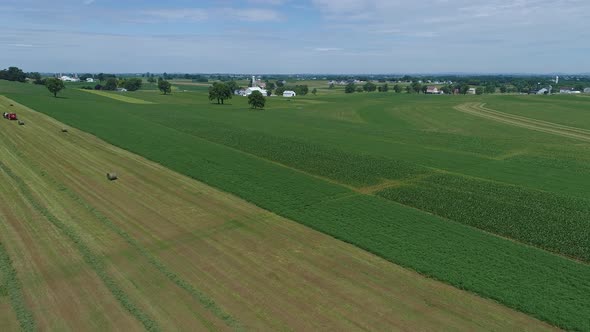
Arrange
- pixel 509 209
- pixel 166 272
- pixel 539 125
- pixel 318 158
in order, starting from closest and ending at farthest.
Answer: pixel 166 272 → pixel 509 209 → pixel 318 158 → pixel 539 125

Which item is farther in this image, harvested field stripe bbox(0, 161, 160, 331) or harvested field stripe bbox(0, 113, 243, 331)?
harvested field stripe bbox(0, 113, 243, 331)

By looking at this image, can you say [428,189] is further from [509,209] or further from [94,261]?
[94,261]

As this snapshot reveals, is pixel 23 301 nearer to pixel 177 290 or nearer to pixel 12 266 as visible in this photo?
pixel 12 266

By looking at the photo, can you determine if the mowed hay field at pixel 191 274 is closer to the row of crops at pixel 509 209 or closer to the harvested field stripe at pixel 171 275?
the harvested field stripe at pixel 171 275

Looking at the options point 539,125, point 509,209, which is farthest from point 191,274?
point 539,125

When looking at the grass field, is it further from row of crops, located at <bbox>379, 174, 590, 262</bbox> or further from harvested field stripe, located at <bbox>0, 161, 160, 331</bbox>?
harvested field stripe, located at <bbox>0, 161, 160, 331</bbox>

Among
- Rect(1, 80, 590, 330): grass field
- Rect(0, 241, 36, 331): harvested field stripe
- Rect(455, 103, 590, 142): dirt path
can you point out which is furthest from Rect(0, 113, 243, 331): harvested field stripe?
Rect(455, 103, 590, 142): dirt path
